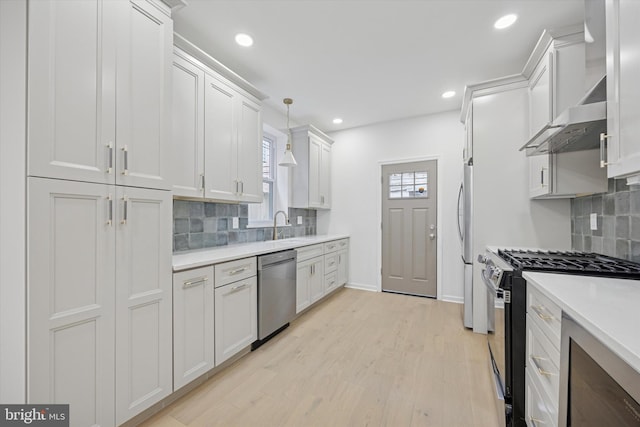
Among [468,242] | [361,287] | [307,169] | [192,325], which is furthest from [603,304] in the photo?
[361,287]

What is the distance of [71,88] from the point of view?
1.21m

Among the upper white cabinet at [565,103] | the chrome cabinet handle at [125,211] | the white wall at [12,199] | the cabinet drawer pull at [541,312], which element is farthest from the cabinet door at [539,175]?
the white wall at [12,199]

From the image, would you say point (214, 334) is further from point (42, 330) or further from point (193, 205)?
point (193, 205)

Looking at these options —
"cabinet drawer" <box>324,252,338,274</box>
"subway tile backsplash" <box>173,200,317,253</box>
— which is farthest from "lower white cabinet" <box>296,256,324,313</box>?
"subway tile backsplash" <box>173,200,317,253</box>

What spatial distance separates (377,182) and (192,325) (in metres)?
3.41

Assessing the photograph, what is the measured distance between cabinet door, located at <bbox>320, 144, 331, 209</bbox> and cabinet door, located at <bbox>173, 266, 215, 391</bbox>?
2714 millimetres

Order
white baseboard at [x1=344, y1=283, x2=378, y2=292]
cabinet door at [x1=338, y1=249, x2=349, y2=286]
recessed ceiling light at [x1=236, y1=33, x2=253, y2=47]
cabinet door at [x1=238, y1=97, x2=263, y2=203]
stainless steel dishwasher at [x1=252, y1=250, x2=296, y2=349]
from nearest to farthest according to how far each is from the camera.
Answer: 1. recessed ceiling light at [x1=236, y1=33, x2=253, y2=47]
2. stainless steel dishwasher at [x1=252, y1=250, x2=296, y2=349]
3. cabinet door at [x1=238, y1=97, x2=263, y2=203]
4. cabinet door at [x1=338, y1=249, x2=349, y2=286]
5. white baseboard at [x1=344, y1=283, x2=378, y2=292]

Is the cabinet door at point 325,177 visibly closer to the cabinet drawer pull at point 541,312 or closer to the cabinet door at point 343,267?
the cabinet door at point 343,267

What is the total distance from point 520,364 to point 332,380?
48.5 inches

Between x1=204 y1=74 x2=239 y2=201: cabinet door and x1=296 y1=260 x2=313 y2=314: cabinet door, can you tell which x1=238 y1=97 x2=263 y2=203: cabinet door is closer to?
x1=204 y1=74 x2=239 y2=201: cabinet door

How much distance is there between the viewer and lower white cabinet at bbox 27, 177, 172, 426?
112cm

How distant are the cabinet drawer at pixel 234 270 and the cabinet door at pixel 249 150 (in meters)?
0.71

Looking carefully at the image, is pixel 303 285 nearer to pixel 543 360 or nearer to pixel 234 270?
pixel 234 270

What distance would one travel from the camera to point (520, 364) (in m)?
1.40
